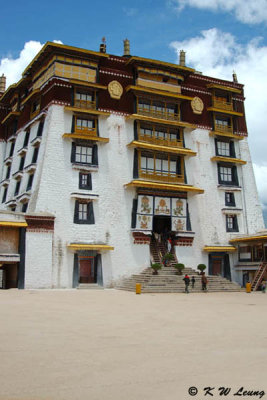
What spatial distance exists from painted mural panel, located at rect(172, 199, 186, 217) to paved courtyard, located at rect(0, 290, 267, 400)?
2034cm

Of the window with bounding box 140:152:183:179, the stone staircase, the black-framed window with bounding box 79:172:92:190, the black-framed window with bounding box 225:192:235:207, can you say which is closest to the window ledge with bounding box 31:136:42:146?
the black-framed window with bounding box 79:172:92:190

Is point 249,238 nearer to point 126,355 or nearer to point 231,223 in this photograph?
point 231,223

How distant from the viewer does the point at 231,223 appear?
37906mm

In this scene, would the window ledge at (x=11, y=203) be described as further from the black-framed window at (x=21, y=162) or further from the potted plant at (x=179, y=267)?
the potted plant at (x=179, y=267)

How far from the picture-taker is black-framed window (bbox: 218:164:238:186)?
126 ft

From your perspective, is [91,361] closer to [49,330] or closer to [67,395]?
[67,395]

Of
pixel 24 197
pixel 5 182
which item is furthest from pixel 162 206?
pixel 5 182

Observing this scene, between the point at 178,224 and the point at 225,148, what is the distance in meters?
9.76

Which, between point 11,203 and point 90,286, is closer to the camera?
point 90,286

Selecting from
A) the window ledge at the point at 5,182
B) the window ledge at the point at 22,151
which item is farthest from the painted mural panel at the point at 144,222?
the window ledge at the point at 5,182

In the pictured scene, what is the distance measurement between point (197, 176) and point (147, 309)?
2146 cm

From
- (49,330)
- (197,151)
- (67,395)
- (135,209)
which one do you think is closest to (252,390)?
(67,395)

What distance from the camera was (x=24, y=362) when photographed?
7641 millimetres

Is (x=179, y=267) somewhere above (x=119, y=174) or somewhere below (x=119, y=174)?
below
